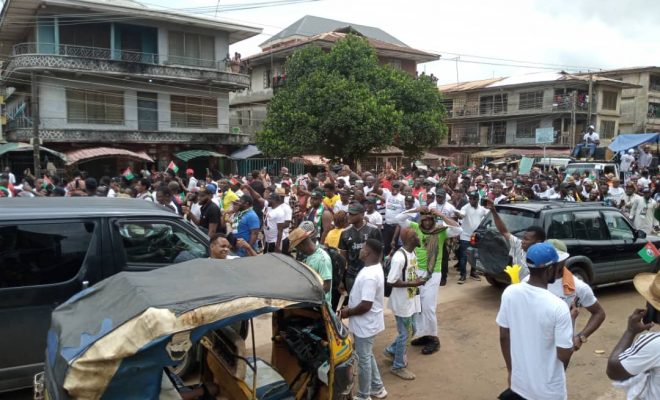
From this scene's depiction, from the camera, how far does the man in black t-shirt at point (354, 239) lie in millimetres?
6129

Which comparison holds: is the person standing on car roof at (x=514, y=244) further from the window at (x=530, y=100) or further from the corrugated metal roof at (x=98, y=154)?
the window at (x=530, y=100)

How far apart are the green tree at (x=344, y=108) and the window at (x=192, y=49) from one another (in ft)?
17.5

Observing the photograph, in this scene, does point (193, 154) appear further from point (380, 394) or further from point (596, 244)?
point (380, 394)

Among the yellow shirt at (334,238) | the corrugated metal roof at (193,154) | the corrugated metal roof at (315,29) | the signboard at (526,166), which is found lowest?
the yellow shirt at (334,238)

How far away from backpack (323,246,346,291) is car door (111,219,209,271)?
1.36m

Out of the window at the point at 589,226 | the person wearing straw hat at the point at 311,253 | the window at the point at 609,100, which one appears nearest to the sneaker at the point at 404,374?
the person wearing straw hat at the point at 311,253

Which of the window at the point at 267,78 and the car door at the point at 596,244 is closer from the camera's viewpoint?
the car door at the point at 596,244

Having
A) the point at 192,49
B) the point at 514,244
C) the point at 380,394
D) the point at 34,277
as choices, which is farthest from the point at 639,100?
the point at 34,277

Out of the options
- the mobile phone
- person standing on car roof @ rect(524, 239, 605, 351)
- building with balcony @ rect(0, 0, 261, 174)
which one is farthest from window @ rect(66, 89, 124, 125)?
the mobile phone

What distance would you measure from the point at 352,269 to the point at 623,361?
12.2ft

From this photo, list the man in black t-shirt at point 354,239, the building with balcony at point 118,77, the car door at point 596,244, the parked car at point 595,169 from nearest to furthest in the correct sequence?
1. the man in black t-shirt at point 354,239
2. the car door at point 596,244
3. the parked car at point 595,169
4. the building with balcony at point 118,77

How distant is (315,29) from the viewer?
145 feet

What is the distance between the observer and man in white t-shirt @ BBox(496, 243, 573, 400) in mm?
3230

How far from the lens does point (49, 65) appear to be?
24.3 meters
